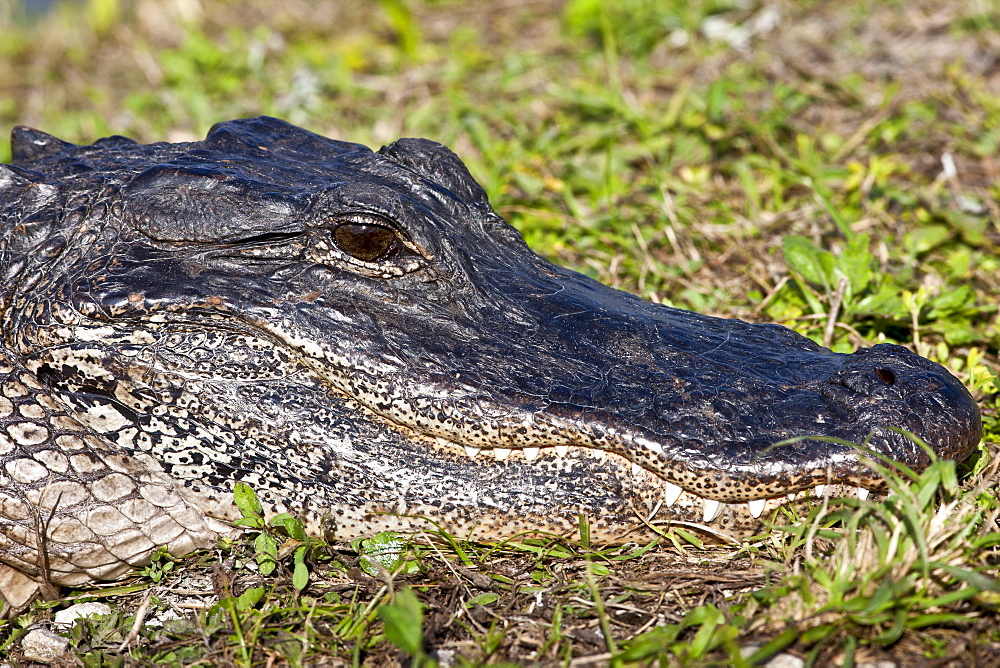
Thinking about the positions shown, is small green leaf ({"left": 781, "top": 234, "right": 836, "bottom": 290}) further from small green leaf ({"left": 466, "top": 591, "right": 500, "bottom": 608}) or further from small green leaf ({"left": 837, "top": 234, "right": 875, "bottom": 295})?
small green leaf ({"left": 466, "top": 591, "right": 500, "bottom": 608})

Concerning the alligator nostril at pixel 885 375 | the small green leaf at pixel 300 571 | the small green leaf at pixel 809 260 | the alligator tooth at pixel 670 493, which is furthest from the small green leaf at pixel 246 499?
the small green leaf at pixel 809 260

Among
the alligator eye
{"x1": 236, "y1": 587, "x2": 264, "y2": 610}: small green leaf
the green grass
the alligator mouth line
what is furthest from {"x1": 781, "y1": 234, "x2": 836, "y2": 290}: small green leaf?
{"x1": 236, "y1": 587, "x2": 264, "y2": 610}: small green leaf

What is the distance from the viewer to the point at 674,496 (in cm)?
224

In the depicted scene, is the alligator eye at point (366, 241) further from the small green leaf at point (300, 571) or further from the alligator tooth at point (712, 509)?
the alligator tooth at point (712, 509)

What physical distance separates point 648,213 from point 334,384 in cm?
231

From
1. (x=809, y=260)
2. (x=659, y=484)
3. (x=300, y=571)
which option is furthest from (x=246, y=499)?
(x=809, y=260)

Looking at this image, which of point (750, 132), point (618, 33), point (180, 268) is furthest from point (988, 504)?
point (618, 33)

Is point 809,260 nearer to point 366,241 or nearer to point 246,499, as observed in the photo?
point 366,241

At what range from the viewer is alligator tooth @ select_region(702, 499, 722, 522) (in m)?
2.22

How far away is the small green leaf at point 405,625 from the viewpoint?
1.89 meters

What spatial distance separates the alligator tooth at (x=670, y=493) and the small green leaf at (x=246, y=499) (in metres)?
1.05

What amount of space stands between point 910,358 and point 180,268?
1.87 metres

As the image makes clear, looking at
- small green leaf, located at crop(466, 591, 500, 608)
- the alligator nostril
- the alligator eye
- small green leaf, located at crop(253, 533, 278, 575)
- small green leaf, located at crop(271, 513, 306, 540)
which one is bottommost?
small green leaf, located at crop(466, 591, 500, 608)

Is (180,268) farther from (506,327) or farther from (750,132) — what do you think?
(750,132)
